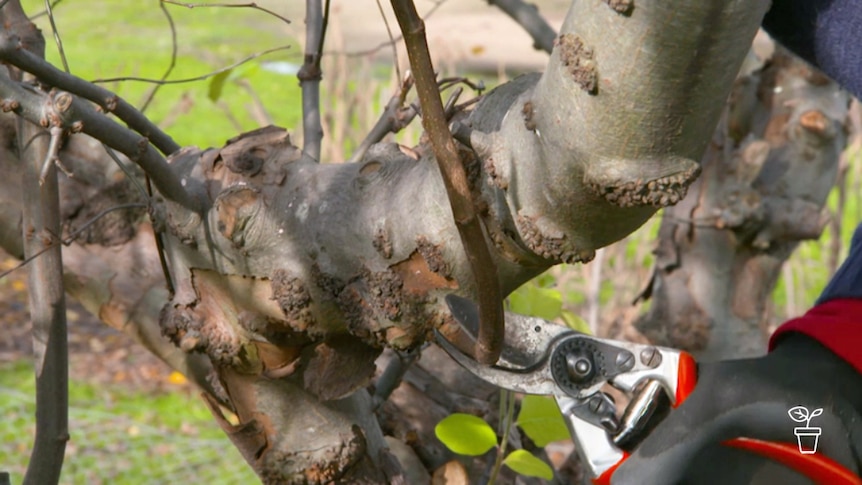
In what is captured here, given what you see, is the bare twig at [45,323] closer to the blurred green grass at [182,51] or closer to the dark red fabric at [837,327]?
the dark red fabric at [837,327]

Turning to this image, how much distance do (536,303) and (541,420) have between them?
0.15m

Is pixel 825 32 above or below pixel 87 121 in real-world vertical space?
below

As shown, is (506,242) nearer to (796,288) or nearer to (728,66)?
(728,66)

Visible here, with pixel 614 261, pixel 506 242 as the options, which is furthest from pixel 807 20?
pixel 614 261

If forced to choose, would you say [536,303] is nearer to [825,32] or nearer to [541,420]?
[541,420]

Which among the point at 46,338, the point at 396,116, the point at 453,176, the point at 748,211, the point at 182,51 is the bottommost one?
the point at 182,51

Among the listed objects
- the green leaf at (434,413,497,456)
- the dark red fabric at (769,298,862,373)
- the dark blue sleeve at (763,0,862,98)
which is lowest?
the green leaf at (434,413,497,456)

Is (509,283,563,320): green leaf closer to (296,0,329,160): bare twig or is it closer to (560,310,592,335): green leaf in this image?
(560,310,592,335): green leaf

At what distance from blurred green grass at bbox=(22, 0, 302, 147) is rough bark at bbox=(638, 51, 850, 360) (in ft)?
15.1

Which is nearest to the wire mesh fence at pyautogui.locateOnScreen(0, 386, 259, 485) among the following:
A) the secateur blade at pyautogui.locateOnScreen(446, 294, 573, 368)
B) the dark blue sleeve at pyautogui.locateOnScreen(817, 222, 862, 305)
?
the secateur blade at pyautogui.locateOnScreen(446, 294, 573, 368)

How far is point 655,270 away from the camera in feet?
6.72

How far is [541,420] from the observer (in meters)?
1.21

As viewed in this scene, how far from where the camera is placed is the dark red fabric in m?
0.94

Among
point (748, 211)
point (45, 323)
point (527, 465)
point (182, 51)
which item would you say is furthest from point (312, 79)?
point (182, 51)
